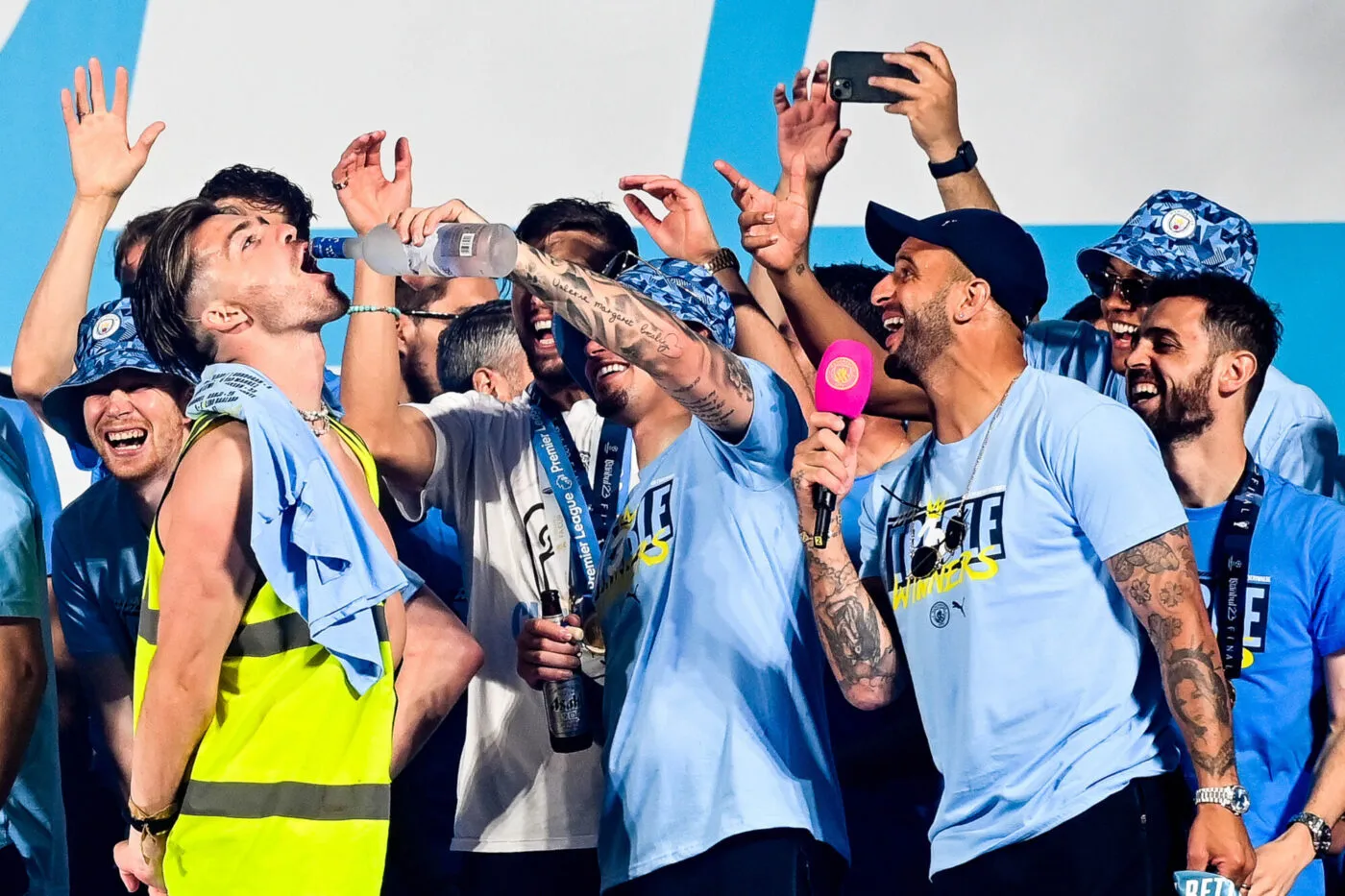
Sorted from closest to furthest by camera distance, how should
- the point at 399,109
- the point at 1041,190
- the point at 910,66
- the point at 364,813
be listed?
the point at 364,813, the point at 910,66, the point at 1041,190, the point at 399,109

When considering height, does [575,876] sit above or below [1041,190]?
below

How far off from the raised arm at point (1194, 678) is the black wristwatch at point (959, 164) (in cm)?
118

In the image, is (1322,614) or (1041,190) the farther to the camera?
(1041,190)

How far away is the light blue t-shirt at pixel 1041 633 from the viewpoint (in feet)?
7.92

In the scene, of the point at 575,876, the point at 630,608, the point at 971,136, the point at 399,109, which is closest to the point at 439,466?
the point at 630,608

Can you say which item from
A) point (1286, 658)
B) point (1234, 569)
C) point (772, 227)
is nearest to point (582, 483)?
point (772, 227)

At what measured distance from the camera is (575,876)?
10.0ft

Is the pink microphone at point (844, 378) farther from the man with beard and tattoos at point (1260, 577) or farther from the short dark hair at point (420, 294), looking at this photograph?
the short dark hair at point (420, 294)

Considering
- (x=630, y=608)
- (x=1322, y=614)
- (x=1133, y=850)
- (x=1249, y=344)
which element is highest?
(x=1249, y=344)

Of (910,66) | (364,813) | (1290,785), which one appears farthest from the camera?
(910,66)

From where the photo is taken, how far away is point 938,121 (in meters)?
3.33

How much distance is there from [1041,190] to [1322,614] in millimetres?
1366

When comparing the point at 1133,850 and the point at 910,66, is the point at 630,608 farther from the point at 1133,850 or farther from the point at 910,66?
the point at 910,66

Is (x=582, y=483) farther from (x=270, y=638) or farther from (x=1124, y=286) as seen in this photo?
(x=1124, y=286)
